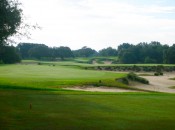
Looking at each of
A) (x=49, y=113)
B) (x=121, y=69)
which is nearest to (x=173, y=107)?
(x=49, y=113)

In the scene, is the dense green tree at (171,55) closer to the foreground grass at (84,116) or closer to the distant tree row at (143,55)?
the distant tree row at (143,55)

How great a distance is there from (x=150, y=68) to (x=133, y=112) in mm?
89148

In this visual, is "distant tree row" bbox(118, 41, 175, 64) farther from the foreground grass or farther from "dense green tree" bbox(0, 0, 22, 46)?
the foreground grass

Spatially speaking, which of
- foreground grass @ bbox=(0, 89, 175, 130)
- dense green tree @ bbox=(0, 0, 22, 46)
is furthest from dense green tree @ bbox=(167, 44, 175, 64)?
foreground grass @ bbox=(0, 89, 175, 130)

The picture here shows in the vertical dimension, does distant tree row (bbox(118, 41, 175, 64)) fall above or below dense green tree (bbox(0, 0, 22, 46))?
below

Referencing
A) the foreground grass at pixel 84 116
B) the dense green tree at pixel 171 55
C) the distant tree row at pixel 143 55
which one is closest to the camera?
the foreground grass at pixel 84 116

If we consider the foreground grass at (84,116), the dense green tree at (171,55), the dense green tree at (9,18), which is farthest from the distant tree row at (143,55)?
the foreground grass at (84,116)

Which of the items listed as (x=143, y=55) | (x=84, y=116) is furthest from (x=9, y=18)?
(x=143, y=55)

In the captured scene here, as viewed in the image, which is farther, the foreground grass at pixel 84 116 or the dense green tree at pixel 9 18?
the dense green tree at pixel 9 18

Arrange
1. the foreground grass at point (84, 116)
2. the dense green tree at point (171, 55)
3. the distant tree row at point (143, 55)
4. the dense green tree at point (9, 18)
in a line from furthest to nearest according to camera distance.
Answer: the distant tree row at point (143, 55), the dense green tree at point (171, 55), the dense green tree at point (9, 18), the foreground grass at point (84, 116)

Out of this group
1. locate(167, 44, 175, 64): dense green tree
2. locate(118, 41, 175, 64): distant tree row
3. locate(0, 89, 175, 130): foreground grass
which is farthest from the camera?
locate(118, 41, 175, 64): distant tree row

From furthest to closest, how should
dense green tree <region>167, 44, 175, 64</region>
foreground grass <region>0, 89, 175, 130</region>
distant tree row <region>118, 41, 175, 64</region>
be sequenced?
distant tree row <region>118, 41, 175, 64</region>
dense green tree <region>167, 44, 175, 64</region>
foreground grass <region>0, 89, 175, 130</region>

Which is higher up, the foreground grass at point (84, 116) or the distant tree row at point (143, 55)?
the distant tree row at point (143, 55)

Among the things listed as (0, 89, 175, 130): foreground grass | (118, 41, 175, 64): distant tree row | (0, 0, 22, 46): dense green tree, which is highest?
(0, 0, 22, 46): dense green tree
